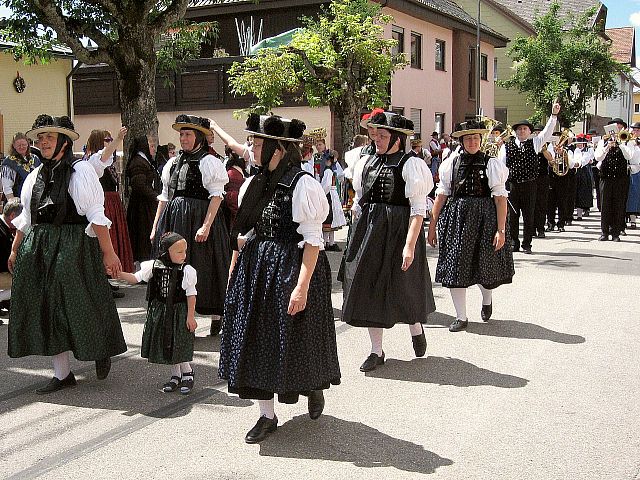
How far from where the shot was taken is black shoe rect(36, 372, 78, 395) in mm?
5789

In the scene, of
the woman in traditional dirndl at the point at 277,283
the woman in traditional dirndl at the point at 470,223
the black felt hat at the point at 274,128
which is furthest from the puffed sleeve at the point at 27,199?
the woman in traditional dirndl at the point at 470,223

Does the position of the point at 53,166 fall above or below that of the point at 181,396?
above

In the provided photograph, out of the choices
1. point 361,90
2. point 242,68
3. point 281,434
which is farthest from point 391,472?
point 242,68

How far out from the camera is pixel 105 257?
569 centimetres

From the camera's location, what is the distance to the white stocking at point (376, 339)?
21.0ft

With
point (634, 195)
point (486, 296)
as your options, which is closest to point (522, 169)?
point (634, 195)

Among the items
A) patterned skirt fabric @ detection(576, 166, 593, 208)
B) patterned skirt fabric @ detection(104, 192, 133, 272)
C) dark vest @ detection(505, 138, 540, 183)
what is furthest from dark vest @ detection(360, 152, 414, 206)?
patterned skirt fabric @ detection(576, 166, 593, 208)

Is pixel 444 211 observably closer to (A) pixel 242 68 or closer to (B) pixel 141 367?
(B) pixel 141 367

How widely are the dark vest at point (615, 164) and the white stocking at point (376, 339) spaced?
31.8 ft

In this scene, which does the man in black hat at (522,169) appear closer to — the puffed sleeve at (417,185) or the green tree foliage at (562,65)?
the puffed sleeve at (417,185)

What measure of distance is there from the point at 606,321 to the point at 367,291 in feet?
9.69

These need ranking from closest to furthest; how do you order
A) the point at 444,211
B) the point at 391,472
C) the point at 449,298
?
the point at 391,472
the point at 444,211
the point at 449,298

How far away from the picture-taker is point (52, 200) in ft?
18.5

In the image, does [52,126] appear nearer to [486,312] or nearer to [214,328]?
[214,328]
